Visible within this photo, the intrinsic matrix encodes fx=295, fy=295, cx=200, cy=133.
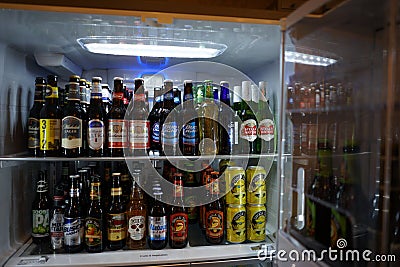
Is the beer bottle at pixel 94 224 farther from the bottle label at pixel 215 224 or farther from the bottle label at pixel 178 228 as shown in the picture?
the bottle label at pixel 215 224

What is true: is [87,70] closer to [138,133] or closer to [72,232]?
[138,133]

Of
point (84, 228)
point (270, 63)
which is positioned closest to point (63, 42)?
point (84, 228)

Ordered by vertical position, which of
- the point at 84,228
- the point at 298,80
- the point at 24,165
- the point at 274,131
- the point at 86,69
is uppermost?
the point at 86,69

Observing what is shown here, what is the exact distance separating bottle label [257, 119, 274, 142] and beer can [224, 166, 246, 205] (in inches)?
6.9

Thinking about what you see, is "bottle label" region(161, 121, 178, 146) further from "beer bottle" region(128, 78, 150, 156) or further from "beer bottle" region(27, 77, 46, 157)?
"beer bottle" region(27, 77, 46, 157)

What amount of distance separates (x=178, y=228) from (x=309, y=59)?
2.37 feet

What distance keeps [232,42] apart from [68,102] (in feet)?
2.08

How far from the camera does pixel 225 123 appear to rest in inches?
48.7

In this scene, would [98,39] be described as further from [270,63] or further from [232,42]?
[270,63]

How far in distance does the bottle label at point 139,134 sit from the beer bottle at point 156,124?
0.04 metres

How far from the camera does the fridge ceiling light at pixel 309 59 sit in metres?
0.87

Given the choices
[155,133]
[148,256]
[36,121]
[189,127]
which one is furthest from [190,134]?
Answer: [36,121]

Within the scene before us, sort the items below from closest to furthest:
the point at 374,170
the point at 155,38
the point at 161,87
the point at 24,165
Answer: the point at 374,170, the point at 155,38, the point at 24,165, the point at 161,87

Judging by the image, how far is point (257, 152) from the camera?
1223 millimetres
